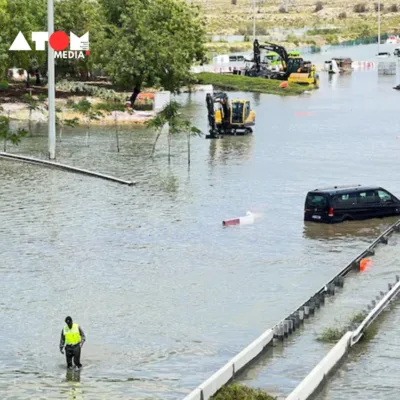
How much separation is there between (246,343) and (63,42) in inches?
1494

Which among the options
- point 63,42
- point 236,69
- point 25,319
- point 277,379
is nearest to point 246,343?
point 277,379

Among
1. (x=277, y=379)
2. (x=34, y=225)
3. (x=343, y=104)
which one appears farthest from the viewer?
(x=343, y=104)

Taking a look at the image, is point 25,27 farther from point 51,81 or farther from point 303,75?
point 303,75

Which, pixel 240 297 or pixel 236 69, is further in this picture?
pixel 236 69

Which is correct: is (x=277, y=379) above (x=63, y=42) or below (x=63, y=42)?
below

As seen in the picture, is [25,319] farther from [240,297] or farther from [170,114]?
[170,114]

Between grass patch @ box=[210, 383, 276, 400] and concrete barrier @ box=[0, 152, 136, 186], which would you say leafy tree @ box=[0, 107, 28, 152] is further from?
grass patch @ box=[210, 383, 276, 400]

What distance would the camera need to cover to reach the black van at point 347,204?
158 feet

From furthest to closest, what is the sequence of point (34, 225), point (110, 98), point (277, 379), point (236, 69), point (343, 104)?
point (236, 69)
point (343, 104)
point (110, 98)
point (34, 225)
point (277, 379)

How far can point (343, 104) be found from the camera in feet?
356

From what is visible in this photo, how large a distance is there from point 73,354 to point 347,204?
21556 millimetres

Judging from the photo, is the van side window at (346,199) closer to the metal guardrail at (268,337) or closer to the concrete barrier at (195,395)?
the metal guardrail at (268,337)

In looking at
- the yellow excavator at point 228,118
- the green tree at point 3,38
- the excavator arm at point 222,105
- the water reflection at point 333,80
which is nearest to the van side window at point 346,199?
the excavator arm at point 222,105

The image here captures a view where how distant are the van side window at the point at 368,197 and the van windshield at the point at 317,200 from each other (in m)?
1.61
